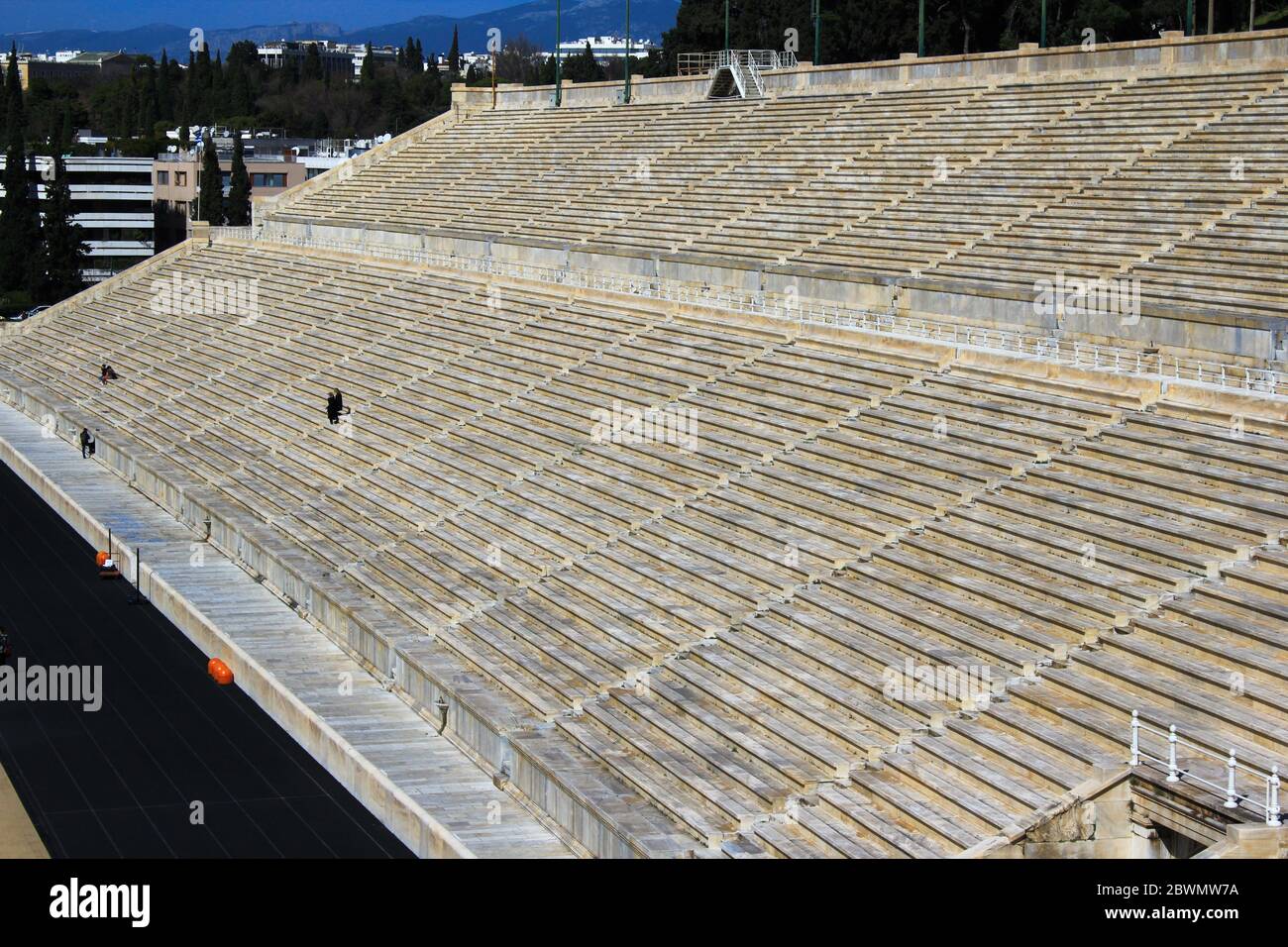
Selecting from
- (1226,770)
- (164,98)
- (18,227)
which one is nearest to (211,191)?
(18,227)

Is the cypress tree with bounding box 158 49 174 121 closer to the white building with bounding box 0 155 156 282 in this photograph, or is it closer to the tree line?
the white building with bounding box 0 155 156 282

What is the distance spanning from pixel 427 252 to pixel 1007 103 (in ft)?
43.3

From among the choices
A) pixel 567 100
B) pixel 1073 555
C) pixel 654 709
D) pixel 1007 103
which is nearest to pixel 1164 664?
pixel 1073 555

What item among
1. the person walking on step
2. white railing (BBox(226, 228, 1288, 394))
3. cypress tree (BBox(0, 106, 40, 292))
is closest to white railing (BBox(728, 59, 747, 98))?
white railing (BBox(226, 228, 1288, 394))

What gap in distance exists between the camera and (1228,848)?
10922 mm

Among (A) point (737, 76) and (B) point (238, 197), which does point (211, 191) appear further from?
(A) point (737, 76)

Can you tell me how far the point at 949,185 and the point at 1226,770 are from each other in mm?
16617

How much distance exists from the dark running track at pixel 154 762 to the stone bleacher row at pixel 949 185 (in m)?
11.2

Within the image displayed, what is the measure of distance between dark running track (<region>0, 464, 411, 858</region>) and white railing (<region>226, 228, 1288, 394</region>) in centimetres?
913

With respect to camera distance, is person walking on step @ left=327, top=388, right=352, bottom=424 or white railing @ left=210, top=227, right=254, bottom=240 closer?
person walking on step @ left=327, top=388, right=352, bottom=424

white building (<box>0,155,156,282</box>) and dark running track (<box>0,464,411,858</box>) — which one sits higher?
white building (<box>0,155,156,282</box>)

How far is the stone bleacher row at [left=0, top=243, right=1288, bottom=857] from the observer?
13656 millimetres

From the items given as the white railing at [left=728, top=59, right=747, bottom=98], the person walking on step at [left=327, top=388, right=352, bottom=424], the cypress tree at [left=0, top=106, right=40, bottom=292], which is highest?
the white railing at [left=728, top=59, right=747, bottom=98]
